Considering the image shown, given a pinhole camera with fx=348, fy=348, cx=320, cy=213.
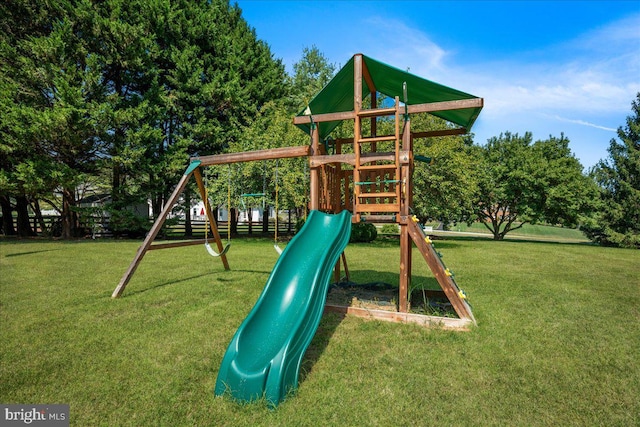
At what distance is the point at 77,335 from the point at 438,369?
4.94 metres

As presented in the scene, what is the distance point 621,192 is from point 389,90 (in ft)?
84.1

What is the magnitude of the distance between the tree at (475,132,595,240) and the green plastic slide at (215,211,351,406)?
992 inches

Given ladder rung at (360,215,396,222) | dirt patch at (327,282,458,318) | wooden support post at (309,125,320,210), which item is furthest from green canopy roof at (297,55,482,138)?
dirt patch at (327,282,458,318)

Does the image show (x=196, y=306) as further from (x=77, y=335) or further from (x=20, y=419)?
(x=20, y=419)

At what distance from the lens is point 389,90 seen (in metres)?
7.45

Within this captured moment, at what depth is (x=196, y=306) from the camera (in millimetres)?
6480

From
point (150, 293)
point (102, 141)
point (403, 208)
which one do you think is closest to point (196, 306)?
point (150, 293)

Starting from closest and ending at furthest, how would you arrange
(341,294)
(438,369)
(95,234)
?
(438,369), (341,294), (95,234)

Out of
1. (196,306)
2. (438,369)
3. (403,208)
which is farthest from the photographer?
(196,306)

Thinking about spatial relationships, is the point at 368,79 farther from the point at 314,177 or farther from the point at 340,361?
the point at 340,361

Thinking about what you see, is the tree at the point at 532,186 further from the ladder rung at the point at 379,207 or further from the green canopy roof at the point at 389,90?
the ladder rung at the point at 379,207

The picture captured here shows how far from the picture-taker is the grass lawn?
3.18 meters

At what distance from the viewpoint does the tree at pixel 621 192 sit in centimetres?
2314

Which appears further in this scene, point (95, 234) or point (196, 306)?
point (95, 234)
